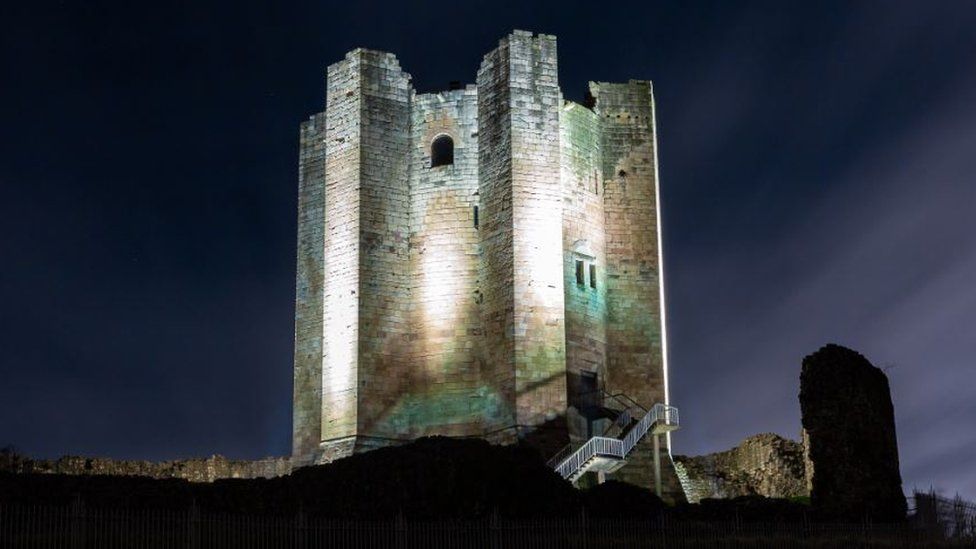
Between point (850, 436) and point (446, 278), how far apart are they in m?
14.0

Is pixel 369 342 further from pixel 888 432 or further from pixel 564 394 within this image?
pixel 888 432

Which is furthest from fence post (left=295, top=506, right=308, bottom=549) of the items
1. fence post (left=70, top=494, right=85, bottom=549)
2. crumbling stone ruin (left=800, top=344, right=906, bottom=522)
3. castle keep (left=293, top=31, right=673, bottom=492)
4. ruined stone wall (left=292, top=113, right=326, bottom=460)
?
ruined stone wall (left=292, top=113, right=326, bottom=460)

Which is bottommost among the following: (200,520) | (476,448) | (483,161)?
(200,520)

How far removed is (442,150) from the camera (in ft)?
124

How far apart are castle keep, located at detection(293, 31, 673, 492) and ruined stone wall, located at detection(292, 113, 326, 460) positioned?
0.56 ft

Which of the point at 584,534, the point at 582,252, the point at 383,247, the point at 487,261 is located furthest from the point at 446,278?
the point at 584,534

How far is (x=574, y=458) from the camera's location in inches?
1262

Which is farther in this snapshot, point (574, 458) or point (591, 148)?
point (591, 148)

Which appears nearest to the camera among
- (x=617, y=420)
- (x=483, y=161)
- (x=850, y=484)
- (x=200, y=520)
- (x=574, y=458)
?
(x=200, y=520)

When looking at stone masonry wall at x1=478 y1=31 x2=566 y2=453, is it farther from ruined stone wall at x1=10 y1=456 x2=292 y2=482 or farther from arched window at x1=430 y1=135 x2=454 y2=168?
ruined stone wall at x1=10 y1=456 x2=292 y2=482

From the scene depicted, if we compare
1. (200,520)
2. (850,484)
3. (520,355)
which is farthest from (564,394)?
(200,520)

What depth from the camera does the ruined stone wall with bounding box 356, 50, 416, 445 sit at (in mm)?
35562

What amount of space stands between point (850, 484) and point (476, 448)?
718 cm

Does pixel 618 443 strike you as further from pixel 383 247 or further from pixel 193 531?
pixel 193 531
